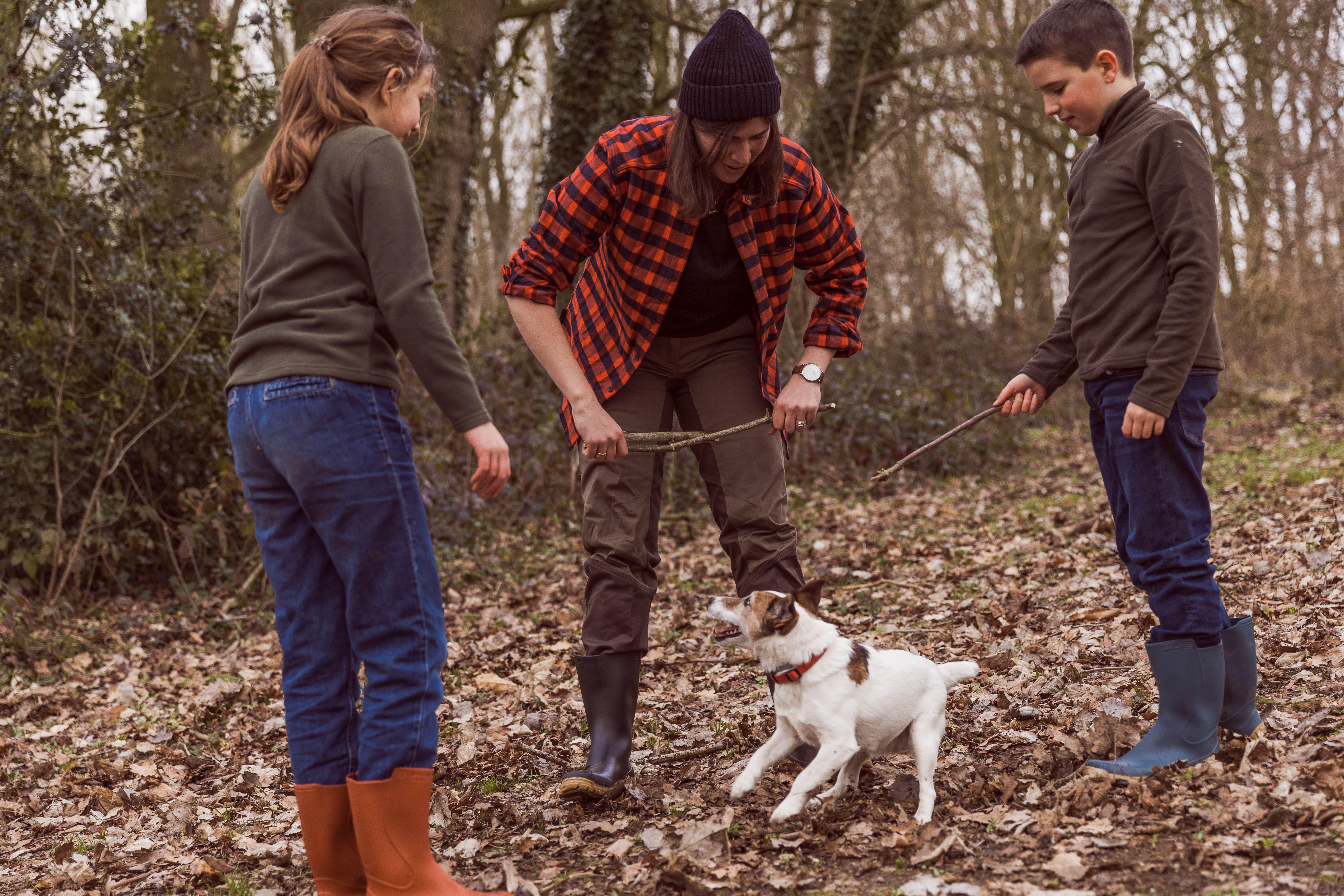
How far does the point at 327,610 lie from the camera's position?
9.32ft

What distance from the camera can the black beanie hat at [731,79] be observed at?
333cm

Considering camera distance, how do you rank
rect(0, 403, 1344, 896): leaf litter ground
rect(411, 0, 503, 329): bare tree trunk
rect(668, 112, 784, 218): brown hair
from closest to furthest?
rect(0, 403, 1344, 896): leaf litter ground
rect(668, 112, 784, 218): brown hair
rect(411, 0, 503, 329): bare tree trunk

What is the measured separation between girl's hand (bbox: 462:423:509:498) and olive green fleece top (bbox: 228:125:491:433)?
0.03 metres

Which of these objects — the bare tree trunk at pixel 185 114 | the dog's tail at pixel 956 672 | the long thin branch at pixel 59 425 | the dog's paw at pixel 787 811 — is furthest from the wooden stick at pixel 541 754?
the bare tree trunk at pixel 185 114

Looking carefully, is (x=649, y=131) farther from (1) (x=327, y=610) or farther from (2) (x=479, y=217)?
(2) (x=479, y=217)

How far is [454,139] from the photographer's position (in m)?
11.4

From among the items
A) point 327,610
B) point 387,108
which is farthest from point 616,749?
point 387,108

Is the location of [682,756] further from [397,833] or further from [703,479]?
[397,833]

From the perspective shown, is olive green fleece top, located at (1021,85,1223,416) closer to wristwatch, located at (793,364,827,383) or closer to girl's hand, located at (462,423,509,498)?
wristwatch, located at (793,364,827,383)

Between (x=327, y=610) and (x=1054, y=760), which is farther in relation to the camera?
(x=1054, y=760)

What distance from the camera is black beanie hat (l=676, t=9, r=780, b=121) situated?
3.33 meters

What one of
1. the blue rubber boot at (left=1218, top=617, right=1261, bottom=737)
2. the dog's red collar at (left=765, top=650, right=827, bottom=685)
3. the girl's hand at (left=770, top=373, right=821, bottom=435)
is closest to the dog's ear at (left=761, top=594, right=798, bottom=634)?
the dog's red collar at (left=765, top=650, right=827, bottom=685)

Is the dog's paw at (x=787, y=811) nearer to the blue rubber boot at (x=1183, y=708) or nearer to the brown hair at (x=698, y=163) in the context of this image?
the blue rubber boot at (x=1183, y=708)

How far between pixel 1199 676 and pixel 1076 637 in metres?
1.89
